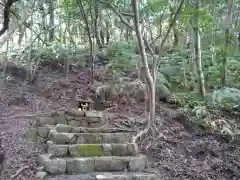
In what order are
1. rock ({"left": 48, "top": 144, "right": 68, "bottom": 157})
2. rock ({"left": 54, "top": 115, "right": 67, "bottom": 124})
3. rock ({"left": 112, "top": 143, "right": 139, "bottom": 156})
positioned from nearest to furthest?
rock ({"left": 48, "top": 144, "right": 68, "bottom": 157}), rock ({"left": 112, "top": 143, "right": 139, "bottom": 156}), rock ({"left": 54, "top": 115, "right": 67, "bottom": 124})

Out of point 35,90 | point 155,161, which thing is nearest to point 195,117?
point 155,161

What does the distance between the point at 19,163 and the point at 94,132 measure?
158 centimetres

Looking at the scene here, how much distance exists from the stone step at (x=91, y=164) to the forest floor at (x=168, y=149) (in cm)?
22

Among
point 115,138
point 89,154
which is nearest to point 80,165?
point 89,154

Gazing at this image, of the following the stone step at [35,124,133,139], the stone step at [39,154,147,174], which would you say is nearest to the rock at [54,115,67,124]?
the stone step at [35,124,133,139]

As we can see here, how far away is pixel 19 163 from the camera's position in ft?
15.3

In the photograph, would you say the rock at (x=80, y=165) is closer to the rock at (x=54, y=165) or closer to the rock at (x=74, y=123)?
the rock at (x=54, y=165)

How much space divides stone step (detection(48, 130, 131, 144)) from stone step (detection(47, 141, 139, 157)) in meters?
0.22

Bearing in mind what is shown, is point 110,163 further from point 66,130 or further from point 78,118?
point 78,118

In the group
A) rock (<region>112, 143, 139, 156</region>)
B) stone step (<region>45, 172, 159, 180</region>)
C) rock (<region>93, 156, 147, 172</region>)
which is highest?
rock (<region>112, 143, 139, 156</region>)

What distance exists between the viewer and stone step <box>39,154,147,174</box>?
4598 millimetres

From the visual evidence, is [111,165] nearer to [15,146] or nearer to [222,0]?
[15,146]

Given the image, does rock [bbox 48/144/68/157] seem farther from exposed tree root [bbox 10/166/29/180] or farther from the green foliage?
the green foliage

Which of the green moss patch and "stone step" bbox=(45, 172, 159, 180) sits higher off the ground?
the green moss patch
